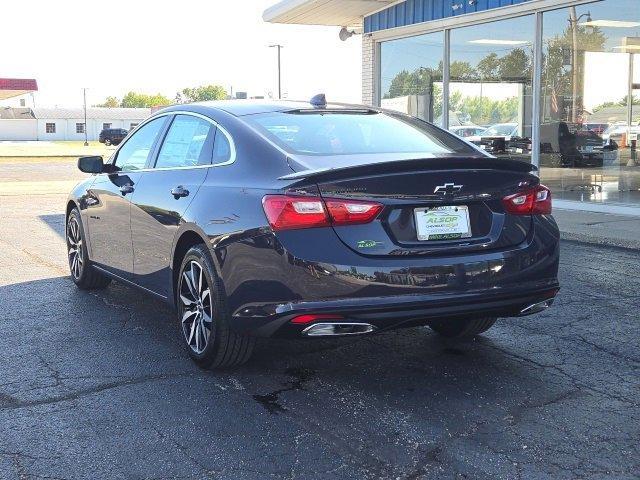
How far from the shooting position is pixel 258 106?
5.31m

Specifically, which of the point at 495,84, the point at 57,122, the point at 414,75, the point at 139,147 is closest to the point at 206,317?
the point at 139,147

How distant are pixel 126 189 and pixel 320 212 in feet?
7.58

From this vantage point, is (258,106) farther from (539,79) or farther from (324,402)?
(539,79)

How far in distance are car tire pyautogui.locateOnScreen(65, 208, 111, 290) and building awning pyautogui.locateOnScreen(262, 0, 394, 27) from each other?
1046cm

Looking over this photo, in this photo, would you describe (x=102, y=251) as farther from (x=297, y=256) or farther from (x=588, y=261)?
(x=588, y=261)

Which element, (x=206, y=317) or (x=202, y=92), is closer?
(x=206, y=317)

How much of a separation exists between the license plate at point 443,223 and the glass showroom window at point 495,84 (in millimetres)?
10727

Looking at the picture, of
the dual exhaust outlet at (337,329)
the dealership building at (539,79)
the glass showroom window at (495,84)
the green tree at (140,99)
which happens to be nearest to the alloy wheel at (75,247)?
the dual exhaust outlet at (337,329)

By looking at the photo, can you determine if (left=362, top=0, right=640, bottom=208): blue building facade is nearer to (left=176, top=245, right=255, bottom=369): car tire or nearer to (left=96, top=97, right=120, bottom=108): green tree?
(left=176, top=245, right=255, bottom=369): car tire

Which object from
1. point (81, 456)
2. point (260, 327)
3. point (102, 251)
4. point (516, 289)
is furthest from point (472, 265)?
point (102, 251)

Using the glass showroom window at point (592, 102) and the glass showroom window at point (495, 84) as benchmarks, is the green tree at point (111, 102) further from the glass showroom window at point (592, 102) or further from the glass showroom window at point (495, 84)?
the glass showroom window at point (592, 102)

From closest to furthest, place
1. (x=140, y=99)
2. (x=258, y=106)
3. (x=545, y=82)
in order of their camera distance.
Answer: (x=258, y=106) → (x=545, y=82) → (x=140, y=99)

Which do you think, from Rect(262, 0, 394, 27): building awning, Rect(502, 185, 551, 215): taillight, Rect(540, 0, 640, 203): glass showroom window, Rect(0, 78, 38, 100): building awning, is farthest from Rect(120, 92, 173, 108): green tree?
Rect(502, 185, 551, 215): taillight

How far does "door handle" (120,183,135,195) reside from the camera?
584cm
